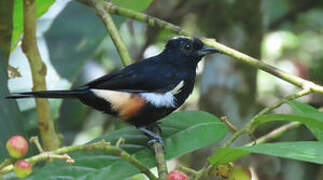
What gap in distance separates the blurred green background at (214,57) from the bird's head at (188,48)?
308mm

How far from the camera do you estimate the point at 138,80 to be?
8.44 ft

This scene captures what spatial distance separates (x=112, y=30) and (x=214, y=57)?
6.23 feet

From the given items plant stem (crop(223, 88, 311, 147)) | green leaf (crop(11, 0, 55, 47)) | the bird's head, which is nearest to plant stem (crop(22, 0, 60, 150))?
green leaf (crop(11, 0, 55, 47))

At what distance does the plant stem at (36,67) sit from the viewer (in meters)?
2.20

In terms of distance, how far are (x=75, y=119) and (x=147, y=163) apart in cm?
246

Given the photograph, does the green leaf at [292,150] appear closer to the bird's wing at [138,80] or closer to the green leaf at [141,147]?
the green leaf at [141,147]

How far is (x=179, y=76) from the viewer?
2.76 m

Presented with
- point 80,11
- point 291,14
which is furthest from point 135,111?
point 291,14

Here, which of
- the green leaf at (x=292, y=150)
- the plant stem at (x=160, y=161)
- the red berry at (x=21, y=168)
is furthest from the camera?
the plant stem at (x=160, y=161)

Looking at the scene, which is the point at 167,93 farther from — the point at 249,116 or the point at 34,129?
the point at 249,116

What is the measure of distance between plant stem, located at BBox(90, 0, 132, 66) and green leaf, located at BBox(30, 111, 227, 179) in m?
0.32

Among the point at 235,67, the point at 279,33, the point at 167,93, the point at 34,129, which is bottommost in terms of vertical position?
the point at 34,129

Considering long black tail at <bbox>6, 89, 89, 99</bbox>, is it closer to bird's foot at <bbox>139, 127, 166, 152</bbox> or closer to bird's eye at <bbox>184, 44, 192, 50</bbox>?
bird's foot at <bbox>139, 127, 166, 152</bbox>

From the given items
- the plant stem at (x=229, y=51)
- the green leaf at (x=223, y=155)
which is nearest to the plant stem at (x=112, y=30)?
the plant stem at (x=229, y=51)
